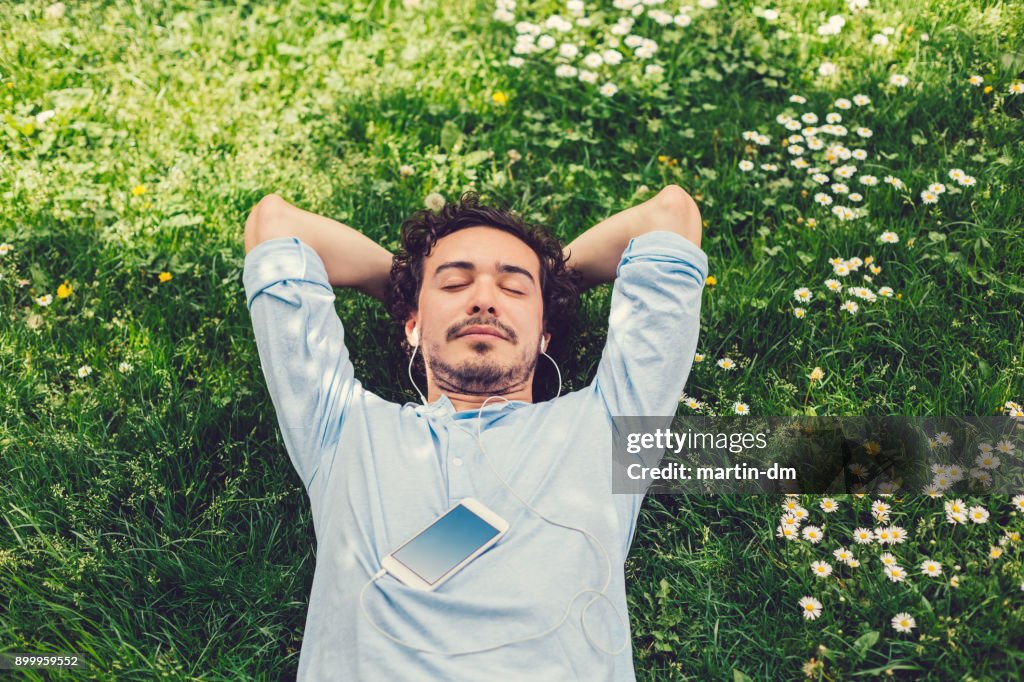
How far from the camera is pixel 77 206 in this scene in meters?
4.39

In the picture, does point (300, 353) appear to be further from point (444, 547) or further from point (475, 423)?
point (444, 547)

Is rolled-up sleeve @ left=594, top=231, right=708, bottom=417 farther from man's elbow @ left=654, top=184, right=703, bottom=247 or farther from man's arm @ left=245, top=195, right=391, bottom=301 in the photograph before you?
man's arm @ left=245, top=195, right=391, bottom=301

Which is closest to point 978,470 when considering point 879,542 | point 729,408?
point 879,542

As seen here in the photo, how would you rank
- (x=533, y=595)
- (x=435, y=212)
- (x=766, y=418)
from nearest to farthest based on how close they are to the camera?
1. (x=533, y=595)
2. (x=766, y=418)
3. (x=435, y=212)

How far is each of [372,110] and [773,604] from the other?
330 cm

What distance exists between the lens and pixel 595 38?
505 cm

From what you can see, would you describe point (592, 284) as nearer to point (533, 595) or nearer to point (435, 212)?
point (435, 212)

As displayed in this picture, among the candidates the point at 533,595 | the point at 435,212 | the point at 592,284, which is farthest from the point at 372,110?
the point at 533,595

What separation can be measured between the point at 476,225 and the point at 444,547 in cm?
143

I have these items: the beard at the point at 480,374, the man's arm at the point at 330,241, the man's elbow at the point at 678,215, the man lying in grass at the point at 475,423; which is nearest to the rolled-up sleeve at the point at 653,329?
the man lying in grass at the point at 475,423

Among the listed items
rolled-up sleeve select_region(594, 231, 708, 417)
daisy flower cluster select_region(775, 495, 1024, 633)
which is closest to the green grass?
daisy flower cluster select_region(775, 495, 1024, 633)

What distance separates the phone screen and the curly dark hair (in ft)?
3.79

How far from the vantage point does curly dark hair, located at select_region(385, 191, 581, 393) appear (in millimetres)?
3557

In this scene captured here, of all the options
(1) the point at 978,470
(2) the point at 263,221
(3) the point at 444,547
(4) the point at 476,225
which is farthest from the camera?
(4) the point at 476,225
